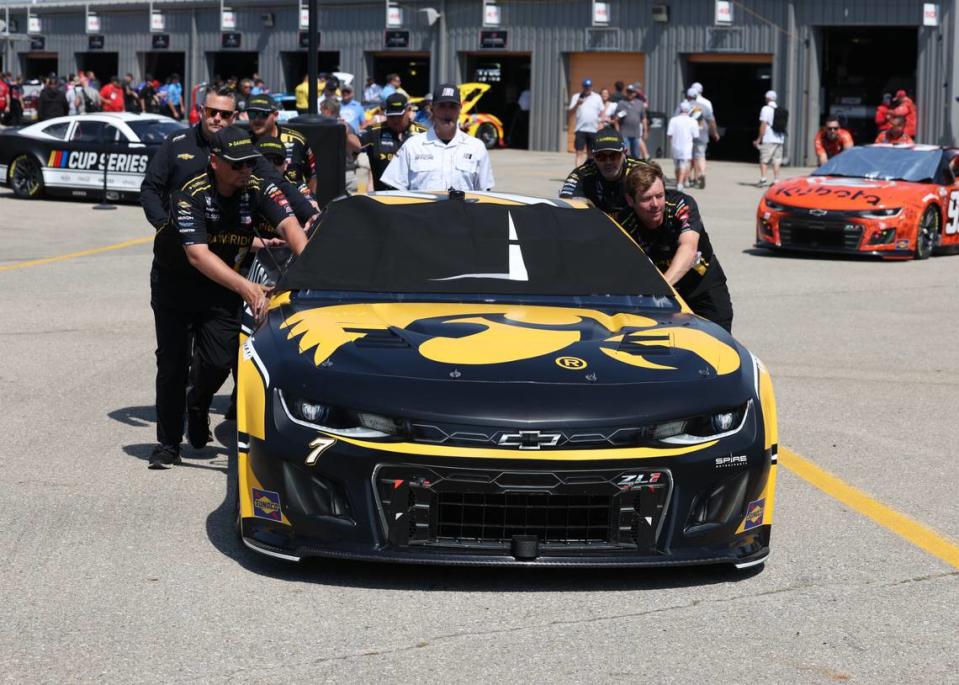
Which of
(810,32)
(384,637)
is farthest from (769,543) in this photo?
(810,32)

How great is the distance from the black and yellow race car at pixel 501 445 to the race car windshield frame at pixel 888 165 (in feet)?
42.2

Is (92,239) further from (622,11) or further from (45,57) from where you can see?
(45,57)

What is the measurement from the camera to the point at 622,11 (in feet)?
129

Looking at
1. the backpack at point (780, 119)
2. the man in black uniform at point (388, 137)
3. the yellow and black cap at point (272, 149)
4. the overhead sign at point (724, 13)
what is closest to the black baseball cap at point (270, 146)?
the yellow and black cap at point (272, 149)

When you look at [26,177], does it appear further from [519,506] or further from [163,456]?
[519,506]

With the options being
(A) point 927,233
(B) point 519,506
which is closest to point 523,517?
(B) point 519,506

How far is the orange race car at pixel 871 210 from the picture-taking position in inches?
679

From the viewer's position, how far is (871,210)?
1727 cm

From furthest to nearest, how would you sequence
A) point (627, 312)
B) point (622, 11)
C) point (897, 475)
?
point (622, 11) → point (897, 475) → point (627, 312)

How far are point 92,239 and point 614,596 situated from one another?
14180 millimetres

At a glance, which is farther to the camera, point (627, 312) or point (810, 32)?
point (810, 32)

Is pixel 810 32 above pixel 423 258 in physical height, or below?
above

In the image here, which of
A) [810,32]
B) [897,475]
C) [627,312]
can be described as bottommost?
[897,475]

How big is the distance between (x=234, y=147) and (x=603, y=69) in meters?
34.2
